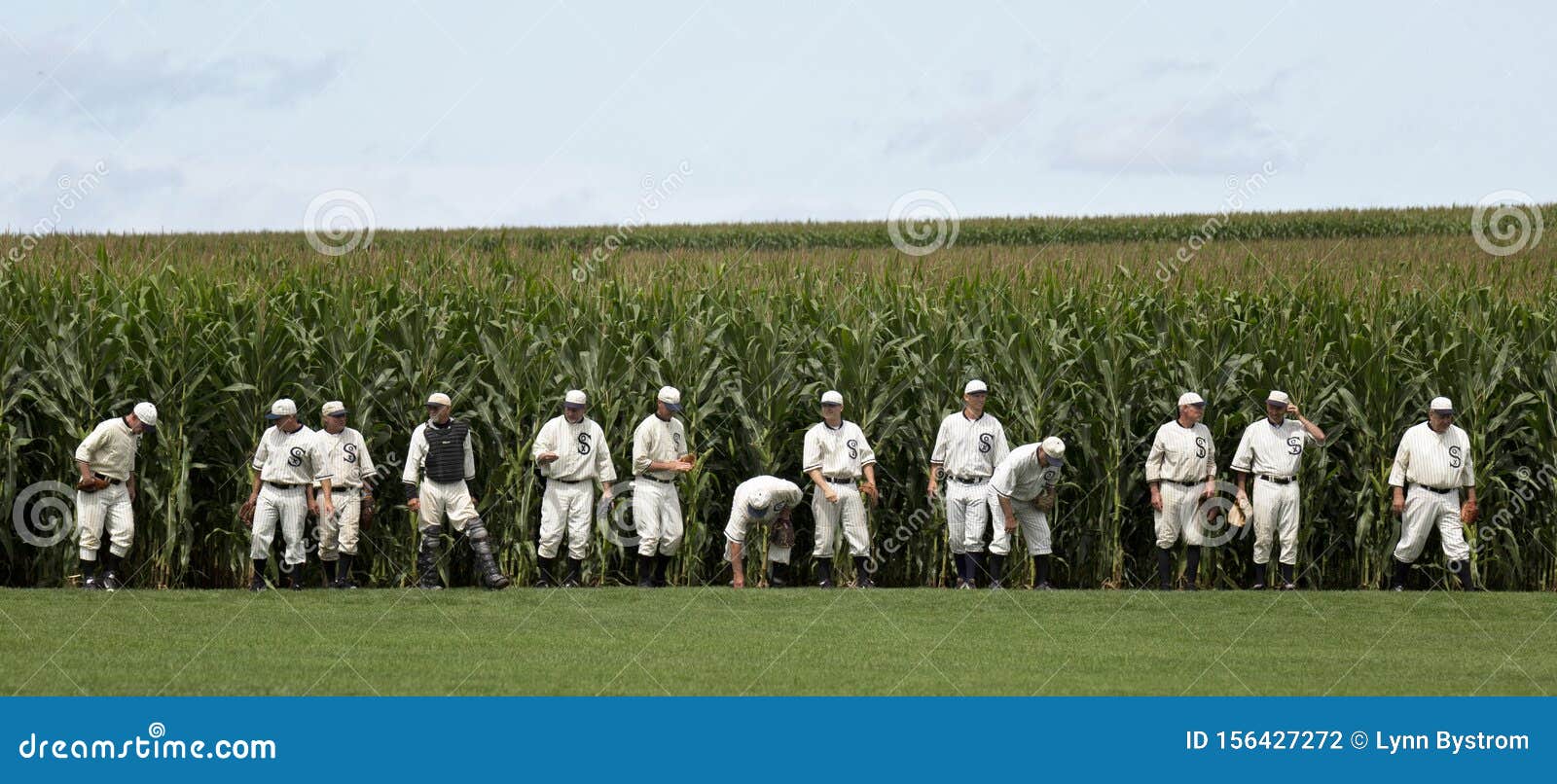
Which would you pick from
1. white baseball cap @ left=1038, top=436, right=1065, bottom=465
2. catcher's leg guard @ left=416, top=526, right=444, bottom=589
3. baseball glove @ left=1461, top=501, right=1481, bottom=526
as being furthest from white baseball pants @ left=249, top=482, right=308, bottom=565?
baseball glove @ left=1461, top=501, right=1481, bottom=526

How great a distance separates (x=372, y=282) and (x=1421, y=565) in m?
Result: 13.1

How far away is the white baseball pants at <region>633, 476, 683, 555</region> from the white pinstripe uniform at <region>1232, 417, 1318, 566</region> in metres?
6.05

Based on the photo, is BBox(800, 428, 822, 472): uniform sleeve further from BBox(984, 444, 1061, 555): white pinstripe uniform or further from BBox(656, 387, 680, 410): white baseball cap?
BBox(984, 444, 1061, 555): white pinstripe uniform

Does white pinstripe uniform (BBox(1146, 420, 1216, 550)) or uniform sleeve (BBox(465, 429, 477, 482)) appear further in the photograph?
white pinstripe uniform (BBox(1146, 420, 1216, 550))

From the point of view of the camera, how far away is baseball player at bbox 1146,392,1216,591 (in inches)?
617

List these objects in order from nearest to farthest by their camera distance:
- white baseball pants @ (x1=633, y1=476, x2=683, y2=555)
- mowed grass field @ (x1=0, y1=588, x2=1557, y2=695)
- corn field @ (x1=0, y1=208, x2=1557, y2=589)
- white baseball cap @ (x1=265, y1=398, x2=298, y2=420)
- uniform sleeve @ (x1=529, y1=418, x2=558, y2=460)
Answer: mowed grass field @ (x1=0, y1=588, x2=1557, y2=695) < white baseball cap @ (x1=265, y1=398, x2=298, y2=420) < uniform sleeve @ (x1=529, y1=418, x2=558, y2=460) < white baseball pants @ (x1=633, y1=476, x2=683, y2=555) < corn field @ (x1=0, y1=208, x2=1557, y2=589)

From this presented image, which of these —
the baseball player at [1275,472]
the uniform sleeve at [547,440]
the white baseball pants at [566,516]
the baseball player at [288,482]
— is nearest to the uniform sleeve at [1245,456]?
the baseball player at [1275,472]

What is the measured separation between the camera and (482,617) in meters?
13.1

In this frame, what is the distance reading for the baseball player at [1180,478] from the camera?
15664mm

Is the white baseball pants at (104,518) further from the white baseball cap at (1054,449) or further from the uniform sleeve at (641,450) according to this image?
the white baseball cap at (1054,449)

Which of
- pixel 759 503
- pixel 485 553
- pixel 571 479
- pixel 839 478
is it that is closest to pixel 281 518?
pixel 485 553

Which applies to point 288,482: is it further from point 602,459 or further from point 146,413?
point 602,459

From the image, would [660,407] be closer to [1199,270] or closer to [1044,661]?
[1044,661]

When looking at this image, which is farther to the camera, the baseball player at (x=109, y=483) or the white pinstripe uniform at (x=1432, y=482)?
the white pinstripe uniform at (x=1432, y=482)
